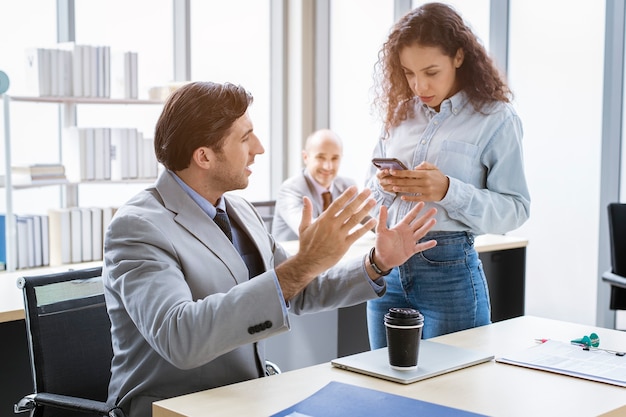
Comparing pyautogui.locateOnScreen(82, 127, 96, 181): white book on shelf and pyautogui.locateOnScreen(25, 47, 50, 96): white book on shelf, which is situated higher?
pyautogui.locateOnScreen(25, 47, 50, 96): white book on shelf

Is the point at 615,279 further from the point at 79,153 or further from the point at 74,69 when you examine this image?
the point at 74,69

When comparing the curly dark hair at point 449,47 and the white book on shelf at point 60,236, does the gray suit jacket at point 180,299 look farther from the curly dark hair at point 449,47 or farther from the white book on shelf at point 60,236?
the white book on shelf at point 60,236

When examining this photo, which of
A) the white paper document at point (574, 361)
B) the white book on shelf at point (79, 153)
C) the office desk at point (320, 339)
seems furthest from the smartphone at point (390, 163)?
the white book on shelf at point (79, 153)

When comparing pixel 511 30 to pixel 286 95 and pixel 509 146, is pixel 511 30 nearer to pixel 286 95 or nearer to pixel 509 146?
pixel 286 95

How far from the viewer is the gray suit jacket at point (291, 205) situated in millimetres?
4609

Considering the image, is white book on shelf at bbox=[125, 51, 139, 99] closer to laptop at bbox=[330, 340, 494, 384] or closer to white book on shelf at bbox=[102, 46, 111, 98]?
white book on shelf at bbox=[102, 46, 111, 98]

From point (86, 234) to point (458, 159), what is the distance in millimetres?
2898

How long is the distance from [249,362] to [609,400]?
2.60 feet

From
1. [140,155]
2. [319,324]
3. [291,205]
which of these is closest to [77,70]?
[140,155]

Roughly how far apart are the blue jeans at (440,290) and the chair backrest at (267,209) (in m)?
2.94

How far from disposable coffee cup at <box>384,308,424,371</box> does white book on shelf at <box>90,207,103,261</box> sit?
10.7 feet

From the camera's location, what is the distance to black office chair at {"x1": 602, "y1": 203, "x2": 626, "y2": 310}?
3906mm

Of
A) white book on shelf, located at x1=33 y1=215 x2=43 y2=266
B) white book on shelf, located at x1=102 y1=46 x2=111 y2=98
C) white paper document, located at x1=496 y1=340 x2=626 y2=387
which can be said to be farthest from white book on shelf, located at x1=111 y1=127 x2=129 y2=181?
white paper document, located at x1=496 y1=340 x2=626 y2=387

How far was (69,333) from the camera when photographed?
6.68 ft
